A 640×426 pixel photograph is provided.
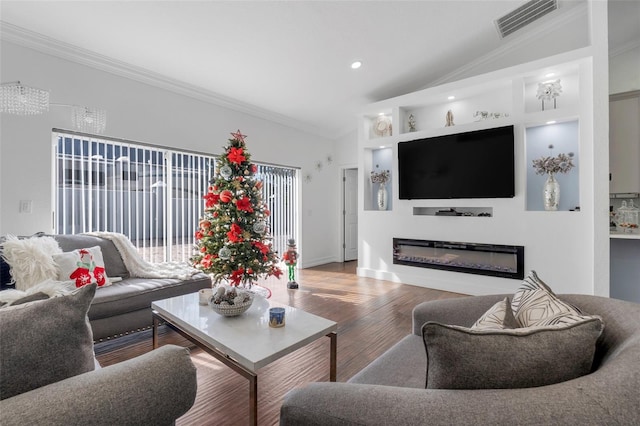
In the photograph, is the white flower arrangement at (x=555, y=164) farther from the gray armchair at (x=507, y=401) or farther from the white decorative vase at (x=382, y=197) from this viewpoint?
the gray armchair at (x=507, y=401)

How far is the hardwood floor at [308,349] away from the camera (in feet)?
5.94

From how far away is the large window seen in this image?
329 centimetres

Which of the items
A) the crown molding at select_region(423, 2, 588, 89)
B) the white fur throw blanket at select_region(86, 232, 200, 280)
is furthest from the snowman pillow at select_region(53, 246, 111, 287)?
the crown molding at select_region(423, 2, 588, 89)

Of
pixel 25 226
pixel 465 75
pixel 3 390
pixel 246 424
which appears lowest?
pixel 246 424

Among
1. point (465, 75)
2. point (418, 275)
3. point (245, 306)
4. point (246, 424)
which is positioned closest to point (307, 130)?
point (465, 75)

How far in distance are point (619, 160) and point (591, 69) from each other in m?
1.10

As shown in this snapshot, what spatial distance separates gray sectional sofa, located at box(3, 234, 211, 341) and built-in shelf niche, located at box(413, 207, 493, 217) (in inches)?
134

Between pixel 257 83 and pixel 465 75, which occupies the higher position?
pixel 465 75

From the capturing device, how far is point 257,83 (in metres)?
4.29

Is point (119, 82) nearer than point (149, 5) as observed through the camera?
No

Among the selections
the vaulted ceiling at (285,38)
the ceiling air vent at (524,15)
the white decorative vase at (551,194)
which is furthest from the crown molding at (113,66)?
the white decorative vase at (551,194)

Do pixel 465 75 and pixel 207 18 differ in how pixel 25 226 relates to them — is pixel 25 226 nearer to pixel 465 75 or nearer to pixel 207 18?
pixel 207 18

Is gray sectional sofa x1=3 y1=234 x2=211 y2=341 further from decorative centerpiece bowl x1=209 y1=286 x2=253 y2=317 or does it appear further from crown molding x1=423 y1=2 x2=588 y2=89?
crown molding x1=423 y1=2 x2=588 y2=89

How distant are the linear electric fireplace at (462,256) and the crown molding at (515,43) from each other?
2798 mm
